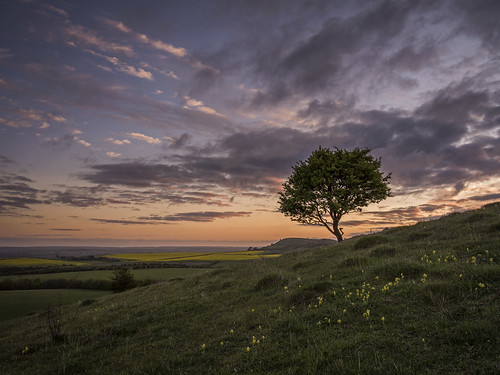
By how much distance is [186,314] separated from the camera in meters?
11.4

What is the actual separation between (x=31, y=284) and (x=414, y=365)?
75263 millimetres

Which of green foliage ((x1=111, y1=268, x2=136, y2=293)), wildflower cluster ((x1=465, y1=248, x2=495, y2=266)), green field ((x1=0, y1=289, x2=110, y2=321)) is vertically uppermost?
wildflower cluster ((x1=465, y1=248, x2=495, y2=266))

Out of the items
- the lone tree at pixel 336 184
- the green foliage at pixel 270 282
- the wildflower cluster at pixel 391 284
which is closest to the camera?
the wildflower cluster at pixel 391 284

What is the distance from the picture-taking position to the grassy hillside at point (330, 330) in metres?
4.82

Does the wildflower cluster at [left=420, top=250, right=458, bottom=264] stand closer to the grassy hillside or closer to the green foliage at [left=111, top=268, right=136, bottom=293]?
the grassy hillside

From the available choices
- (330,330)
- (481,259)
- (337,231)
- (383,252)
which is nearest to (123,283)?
(337,231)

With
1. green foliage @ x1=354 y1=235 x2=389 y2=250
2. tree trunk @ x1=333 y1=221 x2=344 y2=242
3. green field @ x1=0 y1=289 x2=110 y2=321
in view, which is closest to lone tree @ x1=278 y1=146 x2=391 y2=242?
tree trunk @ x1=333 y1=221 x2=344 y2=242

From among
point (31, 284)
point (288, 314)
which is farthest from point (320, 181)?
point (31, 284)

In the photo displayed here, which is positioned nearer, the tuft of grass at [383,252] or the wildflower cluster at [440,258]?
the wildflower cluster at [440,258]

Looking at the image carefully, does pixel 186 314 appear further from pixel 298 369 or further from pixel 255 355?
pixel 298 369

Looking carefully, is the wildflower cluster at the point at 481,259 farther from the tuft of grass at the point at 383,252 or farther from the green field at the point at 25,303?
the green field at the point at 25,303

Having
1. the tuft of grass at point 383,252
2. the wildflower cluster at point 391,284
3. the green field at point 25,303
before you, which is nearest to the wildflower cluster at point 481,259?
the wildflower cluster at point 391,284

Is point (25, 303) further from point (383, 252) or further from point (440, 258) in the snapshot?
point (440, 258)

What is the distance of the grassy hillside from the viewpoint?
482 cm
